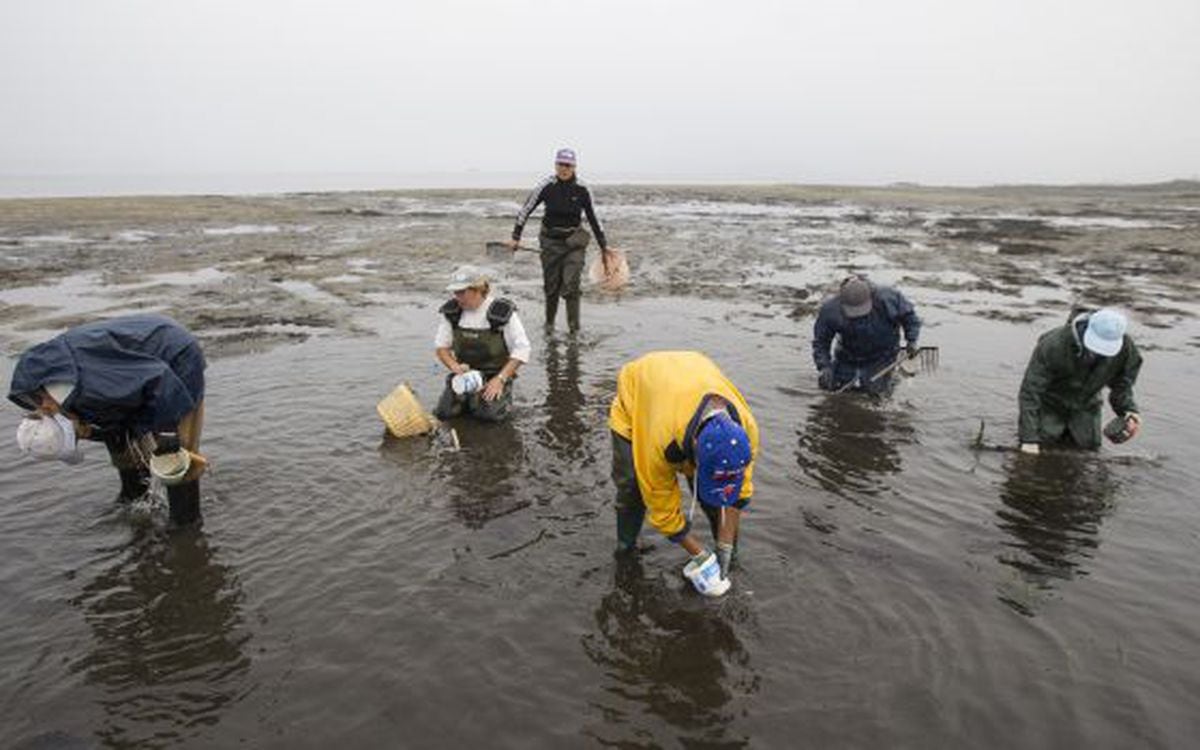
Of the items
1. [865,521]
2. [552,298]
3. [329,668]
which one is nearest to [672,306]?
[552,298]

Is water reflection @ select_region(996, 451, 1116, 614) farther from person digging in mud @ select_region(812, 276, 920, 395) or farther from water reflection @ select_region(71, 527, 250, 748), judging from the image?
water reflection @ select_region(71, 527, 250, 748)

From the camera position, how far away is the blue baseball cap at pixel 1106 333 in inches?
211

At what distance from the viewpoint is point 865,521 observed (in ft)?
16.8

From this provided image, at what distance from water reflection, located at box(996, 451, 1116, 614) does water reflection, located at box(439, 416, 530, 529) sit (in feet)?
10.4

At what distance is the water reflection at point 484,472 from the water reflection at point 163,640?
1562 mm

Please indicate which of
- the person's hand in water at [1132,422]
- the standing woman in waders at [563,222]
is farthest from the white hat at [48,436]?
the person's hand in water at [1132,422]

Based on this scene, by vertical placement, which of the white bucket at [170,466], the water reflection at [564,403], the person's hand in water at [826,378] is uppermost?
the white bucket at [170,466]

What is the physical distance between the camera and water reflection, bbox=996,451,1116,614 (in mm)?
4539

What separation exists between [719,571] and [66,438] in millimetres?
3654

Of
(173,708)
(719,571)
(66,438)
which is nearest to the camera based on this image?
(173,708)

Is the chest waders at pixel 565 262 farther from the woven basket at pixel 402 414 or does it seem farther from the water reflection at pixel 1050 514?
the water reflection at pixel 1050 514

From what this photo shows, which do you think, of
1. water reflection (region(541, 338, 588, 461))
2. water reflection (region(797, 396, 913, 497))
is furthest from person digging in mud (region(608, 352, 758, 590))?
water reflection (region(541, 338, 588, 461))

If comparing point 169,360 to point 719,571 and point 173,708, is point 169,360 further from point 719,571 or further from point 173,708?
point 719,571

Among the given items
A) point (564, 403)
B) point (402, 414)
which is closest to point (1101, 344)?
point (564, 403)
